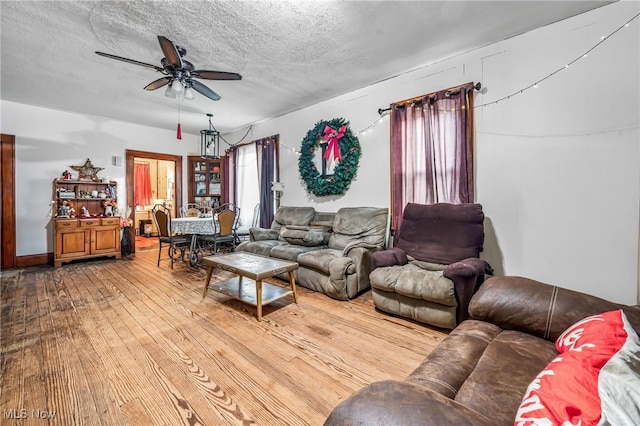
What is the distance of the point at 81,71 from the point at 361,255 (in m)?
4.18

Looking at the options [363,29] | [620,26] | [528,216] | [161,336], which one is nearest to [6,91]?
[161,336]

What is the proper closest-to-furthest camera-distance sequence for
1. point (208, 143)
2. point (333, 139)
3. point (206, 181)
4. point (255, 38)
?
point (255, 38) < point (333, 139) < point (208, 143) < point (206, 181)

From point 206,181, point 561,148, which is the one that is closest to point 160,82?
point 206,181

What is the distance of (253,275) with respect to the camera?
2.46 m

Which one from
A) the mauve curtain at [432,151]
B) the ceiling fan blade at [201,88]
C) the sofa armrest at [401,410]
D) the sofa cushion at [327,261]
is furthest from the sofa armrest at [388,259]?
the ceiling fan blade at [201,88]

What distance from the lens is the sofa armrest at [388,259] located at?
2715 mm

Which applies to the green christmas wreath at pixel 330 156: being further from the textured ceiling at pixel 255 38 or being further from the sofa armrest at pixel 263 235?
the sofa armrest at pixel 263 235

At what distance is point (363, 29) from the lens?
2602 mm

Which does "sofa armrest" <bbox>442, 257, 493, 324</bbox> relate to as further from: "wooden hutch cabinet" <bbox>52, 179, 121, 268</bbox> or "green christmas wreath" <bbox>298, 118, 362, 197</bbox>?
"wooden hutch cabinet" <bbox>52, 179, 121, 268</bbox>

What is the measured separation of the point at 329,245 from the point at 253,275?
5.25 ft

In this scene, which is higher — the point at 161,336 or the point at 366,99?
the point at 366,99

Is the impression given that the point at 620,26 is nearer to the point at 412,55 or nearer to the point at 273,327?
the point at 412,55

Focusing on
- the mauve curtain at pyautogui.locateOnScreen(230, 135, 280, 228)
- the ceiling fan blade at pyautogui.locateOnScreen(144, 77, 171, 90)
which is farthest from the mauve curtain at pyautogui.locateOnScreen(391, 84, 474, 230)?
the ceiling fan blade at pyautogui.locateOnScreen(144, 77, 171, 90)

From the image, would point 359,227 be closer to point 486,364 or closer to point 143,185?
point 486,364
